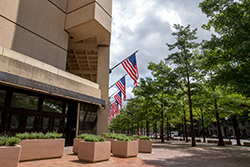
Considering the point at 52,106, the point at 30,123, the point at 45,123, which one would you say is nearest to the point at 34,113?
the point at 30,123

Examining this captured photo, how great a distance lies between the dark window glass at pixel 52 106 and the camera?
13.1m

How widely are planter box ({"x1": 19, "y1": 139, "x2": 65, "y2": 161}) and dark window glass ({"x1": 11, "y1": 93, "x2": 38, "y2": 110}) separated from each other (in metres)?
5.46

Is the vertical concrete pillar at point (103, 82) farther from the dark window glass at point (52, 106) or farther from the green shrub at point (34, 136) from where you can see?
the green shrub at point (34, 136)

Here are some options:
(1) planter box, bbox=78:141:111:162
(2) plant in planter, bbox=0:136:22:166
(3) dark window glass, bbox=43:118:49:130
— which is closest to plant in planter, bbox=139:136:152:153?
(1) planter box, bbox=78:141:111:162

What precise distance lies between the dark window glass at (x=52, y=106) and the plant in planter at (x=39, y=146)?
602cm

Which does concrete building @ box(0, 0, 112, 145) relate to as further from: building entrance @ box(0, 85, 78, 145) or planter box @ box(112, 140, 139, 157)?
planter box @ box(112, 140, 139, 157)

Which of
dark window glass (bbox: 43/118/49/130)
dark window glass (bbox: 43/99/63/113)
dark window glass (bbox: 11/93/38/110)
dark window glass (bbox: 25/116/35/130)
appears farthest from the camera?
dark window glass (bbox: 43/99/63/113)

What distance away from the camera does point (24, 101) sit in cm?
1177

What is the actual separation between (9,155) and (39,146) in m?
2.80

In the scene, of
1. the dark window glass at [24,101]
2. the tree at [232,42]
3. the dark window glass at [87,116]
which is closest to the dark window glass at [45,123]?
the dark window glass at [24,101]

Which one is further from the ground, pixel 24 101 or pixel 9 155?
pixel 24 101

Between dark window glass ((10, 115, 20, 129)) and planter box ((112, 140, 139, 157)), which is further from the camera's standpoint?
dark window glass ((10, 115, 20, 129))

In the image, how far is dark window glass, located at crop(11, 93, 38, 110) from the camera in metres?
11.2

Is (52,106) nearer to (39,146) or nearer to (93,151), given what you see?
(39,146)
